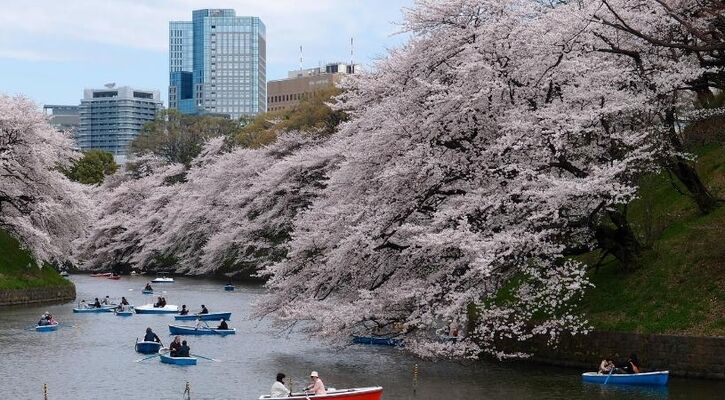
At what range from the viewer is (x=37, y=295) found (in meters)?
69.4

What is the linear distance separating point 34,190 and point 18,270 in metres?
5.57

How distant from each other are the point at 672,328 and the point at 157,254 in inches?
3279

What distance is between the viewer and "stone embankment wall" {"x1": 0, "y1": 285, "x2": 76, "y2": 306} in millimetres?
65750

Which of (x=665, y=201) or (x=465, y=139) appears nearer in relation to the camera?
(x=465, y=139)

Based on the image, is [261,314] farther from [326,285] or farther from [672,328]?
[672,328]

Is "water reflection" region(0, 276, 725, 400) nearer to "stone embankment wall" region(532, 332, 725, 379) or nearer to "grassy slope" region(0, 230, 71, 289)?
"stone embankment wall" region(532, 332, 725, 379)

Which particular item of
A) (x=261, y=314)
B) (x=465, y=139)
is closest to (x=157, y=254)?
(x=261, y=314)

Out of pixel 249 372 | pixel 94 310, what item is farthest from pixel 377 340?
pixel 94 310

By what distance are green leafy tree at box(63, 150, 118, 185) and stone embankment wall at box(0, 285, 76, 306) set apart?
6725 centimetres

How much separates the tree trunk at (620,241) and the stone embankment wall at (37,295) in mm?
41420

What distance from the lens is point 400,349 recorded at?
39.3 metres

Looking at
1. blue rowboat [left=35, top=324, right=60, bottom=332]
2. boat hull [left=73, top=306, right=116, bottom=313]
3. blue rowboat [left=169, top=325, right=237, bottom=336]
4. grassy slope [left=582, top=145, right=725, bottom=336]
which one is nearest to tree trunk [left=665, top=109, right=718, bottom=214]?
grassy slope [left=582, top=145, right=725, bottom=336]

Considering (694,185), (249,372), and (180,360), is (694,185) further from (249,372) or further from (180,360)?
(180,360)

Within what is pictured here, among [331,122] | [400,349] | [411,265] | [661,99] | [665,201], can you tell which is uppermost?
[331,122]
